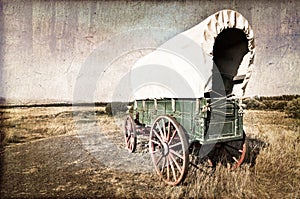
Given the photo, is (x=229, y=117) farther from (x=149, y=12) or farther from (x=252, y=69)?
(x=149, y=12)

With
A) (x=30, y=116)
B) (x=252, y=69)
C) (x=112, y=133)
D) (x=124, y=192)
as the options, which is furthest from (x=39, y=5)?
(x=112, y=133)

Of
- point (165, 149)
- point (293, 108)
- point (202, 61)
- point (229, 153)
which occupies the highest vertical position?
point (202, 61)

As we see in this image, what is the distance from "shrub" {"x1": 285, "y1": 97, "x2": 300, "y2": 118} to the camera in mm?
2638

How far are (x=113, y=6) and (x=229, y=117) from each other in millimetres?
1643

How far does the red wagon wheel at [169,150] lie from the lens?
2427mm

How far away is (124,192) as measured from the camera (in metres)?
2.37

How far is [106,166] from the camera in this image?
3.25m

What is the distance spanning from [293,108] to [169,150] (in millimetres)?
1575

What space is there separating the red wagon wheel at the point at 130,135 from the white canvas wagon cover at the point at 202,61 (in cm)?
88

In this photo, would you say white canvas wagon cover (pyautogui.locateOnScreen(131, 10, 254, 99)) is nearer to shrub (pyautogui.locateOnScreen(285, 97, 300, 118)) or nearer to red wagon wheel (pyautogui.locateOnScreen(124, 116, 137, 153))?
shrub (pyautogui.locateOnScreen(285, 97, 300, 118))

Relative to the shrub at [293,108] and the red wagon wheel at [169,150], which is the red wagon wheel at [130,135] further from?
the shrub at [293,108]

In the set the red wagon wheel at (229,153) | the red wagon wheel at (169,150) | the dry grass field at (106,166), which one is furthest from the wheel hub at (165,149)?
the red wagon wheel at (229,153)

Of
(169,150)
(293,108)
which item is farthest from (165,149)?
(293,108)

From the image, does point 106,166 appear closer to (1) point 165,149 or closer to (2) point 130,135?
(1) point 165,149
